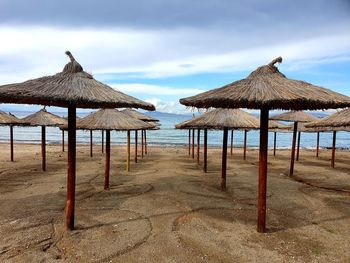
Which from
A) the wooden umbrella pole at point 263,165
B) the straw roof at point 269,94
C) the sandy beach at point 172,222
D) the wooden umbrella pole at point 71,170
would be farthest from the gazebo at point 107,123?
the wooden umbrella pole at point 263,165

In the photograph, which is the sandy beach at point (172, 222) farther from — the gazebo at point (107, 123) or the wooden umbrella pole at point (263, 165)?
the gazebo at point (107, 123)

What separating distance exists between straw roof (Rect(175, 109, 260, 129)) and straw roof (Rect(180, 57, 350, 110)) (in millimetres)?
3163

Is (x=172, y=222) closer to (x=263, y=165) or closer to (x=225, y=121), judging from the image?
(x=263, y=165)

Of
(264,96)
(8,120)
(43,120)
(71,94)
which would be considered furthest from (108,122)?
(8,120)

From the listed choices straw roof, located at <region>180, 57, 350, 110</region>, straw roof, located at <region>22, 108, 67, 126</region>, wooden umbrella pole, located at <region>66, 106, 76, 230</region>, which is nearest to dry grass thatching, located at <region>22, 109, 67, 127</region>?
straw roof, located at <region>22, 108, 67, 126</region>

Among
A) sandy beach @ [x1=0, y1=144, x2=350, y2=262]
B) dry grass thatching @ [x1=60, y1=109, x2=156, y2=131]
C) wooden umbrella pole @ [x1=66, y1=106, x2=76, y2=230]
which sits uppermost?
dry grass thatching @ [x1=60, y1=109, x2=156, y2=131]

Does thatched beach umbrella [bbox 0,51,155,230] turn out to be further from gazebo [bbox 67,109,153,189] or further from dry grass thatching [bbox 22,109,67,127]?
dry grass thatching [bbox 22,109,67,127]

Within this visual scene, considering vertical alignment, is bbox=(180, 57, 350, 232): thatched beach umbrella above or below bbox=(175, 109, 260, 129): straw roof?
above

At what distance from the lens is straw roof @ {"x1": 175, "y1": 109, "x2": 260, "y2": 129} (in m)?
10.0

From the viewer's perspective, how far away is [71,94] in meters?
5.99

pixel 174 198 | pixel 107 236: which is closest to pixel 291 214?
pixel 174 198

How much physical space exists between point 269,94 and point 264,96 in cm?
12

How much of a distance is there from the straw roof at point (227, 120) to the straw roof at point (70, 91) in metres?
3.43

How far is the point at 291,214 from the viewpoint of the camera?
8.09 meters
